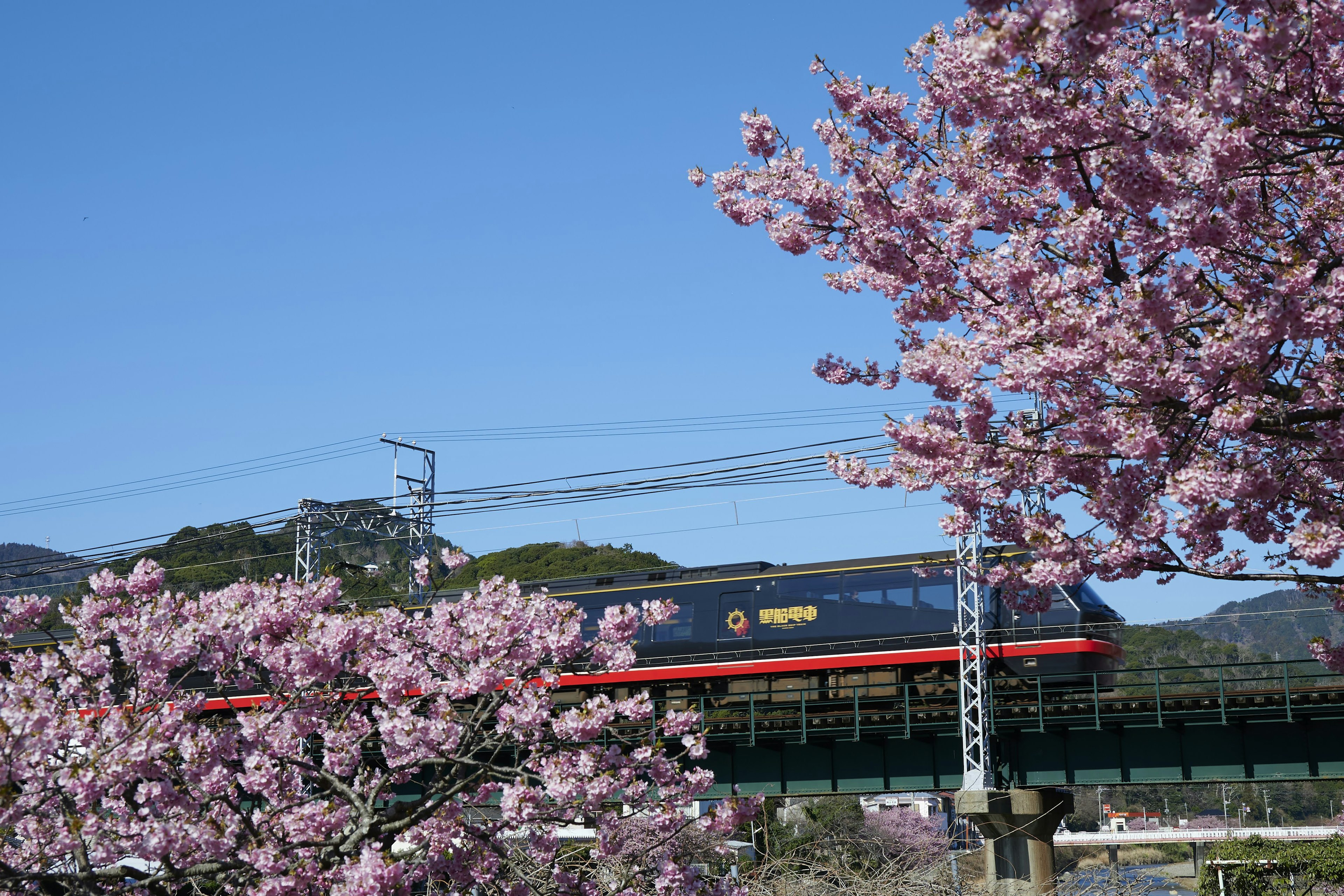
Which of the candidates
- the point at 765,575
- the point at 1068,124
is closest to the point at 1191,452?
the point at 1068,124

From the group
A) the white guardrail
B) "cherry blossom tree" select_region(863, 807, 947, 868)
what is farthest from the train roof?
the white guardrail

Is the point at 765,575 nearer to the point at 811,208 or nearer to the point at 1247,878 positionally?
the point at 1247,878

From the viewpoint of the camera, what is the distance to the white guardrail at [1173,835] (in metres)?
60.2

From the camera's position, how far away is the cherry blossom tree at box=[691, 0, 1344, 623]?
6.23 m

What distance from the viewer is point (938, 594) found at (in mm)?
23562

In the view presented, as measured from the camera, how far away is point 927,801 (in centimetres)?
8069

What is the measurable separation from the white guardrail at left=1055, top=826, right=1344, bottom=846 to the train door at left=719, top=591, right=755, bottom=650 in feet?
134

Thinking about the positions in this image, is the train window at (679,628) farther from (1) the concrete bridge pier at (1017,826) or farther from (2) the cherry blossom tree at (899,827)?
(1) the concrete bridge pier at (1017,826)

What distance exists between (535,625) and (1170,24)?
634 cm

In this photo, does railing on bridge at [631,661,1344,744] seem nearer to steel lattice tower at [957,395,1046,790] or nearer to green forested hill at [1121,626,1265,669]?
steel lattice tower at [957,395,1046,790]

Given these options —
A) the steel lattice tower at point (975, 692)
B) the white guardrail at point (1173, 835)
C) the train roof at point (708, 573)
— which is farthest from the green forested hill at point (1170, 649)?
the steel lattice tower at point (975, 692)

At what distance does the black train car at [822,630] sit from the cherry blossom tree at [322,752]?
13208 millimetres

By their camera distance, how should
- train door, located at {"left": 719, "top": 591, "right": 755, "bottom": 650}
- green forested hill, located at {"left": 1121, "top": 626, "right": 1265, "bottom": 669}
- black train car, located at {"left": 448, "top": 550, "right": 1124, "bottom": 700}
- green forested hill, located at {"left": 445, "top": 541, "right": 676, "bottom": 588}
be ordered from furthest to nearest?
green forested hill, located at {"left": 1121, "top": 626, "right": 1265, "bottom": 669} → green forested hill, located at {"left": 445, "top": 541, "right": 676, "bottom": 588} → train door, located at {"left": 719, "top": 591, "right": 755, "bottom": 650} → black train car, located at {"left": 448, "top": 550, "right": 1124, "bottom": 700}

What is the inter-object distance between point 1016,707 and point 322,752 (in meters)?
12.8
